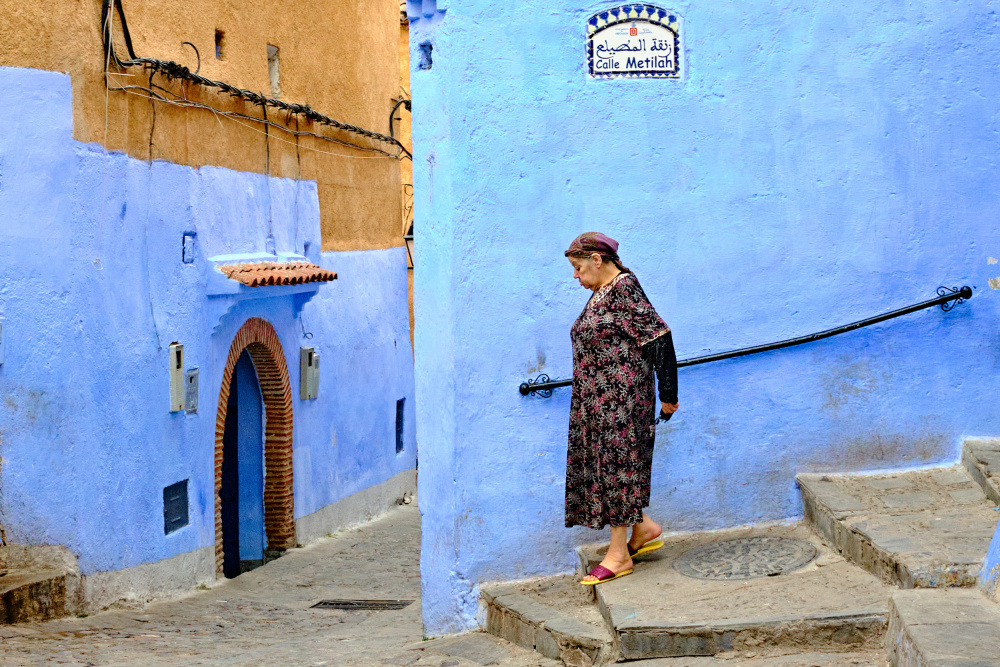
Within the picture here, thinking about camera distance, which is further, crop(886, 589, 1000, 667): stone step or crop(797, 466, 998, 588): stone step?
crop(797, 466, 998, 588): stone step

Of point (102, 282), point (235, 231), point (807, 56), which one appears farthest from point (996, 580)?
point (235, 231)

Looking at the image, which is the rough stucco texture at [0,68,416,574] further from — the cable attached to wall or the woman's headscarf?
the woman's headscarf

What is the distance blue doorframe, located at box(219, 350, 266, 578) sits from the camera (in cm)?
1291

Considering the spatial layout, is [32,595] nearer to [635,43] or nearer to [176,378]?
[176,378]

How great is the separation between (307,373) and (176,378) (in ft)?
11.5

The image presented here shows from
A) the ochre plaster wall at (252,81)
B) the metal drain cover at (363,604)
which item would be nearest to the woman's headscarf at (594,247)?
the metal drain cover at (363,604)

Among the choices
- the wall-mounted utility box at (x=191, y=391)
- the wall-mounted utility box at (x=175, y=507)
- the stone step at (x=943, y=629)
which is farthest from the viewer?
the wall-mounted utility box at (x=191, y=391)

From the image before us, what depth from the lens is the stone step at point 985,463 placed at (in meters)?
5.51

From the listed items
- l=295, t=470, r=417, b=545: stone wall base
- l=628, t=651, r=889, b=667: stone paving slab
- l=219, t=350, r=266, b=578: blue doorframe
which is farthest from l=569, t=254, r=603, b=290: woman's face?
l=295, t=470, r=417, b=545: stone wall base

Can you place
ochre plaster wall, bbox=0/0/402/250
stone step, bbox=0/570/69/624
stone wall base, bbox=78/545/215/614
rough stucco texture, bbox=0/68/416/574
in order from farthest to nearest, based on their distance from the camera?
ochre plaster wall, bbox=0/0/402/250, stone wall base, bbox=78/545/215/614, rough stucco texture, bbox=0/68/416/574, stone step, bbox=0/570/69/624

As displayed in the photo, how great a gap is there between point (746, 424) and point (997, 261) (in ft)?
5.38

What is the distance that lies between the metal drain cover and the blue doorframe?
10.5ft

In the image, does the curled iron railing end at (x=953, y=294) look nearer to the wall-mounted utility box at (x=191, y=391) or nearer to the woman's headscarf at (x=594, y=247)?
the woman's headscarf at (x=594, y=247)

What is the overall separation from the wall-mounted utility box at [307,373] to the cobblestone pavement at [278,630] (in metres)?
2.03
